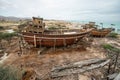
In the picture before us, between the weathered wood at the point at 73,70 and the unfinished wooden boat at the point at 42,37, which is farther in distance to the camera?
the unfinished wooden boat at the point at 42,37

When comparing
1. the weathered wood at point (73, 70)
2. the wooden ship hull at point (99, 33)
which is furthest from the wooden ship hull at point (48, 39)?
the wooden ship hull at point (99, 33)

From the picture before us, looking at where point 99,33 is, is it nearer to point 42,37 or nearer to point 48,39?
point 48,39

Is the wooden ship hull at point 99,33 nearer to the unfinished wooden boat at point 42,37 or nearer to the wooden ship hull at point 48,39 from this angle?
the unfinished wooden boat at point 42,37

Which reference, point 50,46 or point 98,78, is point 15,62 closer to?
point 50,46

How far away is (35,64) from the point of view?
9.73m

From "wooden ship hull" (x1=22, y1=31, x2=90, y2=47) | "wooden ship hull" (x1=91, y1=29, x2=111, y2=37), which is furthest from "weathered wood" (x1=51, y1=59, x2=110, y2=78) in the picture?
"wooden ship hull" (x1=91, y1=29, x2=111, y2=37)

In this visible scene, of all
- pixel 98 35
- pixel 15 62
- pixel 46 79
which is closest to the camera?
pixel 46 79

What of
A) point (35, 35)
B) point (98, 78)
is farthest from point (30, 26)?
point (98, 78)

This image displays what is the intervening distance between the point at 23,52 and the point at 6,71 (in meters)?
6.11

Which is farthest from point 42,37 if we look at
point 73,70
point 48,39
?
point 73,70

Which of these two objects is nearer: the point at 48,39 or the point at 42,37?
the point at 42,37

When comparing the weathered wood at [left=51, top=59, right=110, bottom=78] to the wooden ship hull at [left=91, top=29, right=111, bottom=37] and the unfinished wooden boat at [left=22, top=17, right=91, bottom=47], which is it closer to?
the unfinished wooden boat at [left=22, top=17, right=91, bottom=47]

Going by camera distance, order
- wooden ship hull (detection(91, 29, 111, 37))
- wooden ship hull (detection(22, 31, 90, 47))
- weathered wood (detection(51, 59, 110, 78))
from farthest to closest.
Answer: wooden ship hull (detection(91, 29, 111, 37))
wooden ship hull (detection(22, 31, 90, 47))
weathered wood (detection(51, 59, 110, 78))

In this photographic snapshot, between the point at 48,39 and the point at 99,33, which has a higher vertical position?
the point at 48,39
